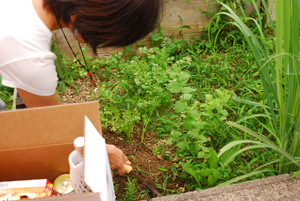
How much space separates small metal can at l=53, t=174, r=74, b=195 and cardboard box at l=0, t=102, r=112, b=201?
0.20 ft

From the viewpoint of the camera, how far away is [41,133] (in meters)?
1.07

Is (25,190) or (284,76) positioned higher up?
(284,76)

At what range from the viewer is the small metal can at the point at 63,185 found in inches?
45.3

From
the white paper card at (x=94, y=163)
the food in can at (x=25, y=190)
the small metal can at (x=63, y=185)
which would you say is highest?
the white paper card at (x=94, y=163)

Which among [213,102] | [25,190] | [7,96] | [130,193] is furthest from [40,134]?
[7,96]

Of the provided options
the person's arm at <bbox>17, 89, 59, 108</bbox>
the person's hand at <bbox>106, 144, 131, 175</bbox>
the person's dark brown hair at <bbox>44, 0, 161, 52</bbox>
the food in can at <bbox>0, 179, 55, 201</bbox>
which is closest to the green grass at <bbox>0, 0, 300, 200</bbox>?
the person's hand at <bbox>106, 144, 131, 175</bbox>

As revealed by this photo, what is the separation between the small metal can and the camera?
1151 millimetres

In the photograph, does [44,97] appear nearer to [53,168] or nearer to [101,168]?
[53,168]

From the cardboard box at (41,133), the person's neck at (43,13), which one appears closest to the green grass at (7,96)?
the person's neck at (43,13)

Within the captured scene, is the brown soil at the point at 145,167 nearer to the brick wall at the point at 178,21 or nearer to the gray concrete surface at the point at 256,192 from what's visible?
the gray concrete surface at the point at 256,192

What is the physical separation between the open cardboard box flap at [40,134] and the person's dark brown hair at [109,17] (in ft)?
1.45

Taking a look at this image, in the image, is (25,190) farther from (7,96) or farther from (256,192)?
(7,96)

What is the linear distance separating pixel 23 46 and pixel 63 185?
0.65m

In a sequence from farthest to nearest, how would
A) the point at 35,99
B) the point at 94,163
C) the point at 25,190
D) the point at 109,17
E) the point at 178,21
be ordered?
the point at 178,21 < the point at 35,99 < the point at 109,17 < the point at 25,190 < the point at 94,163
